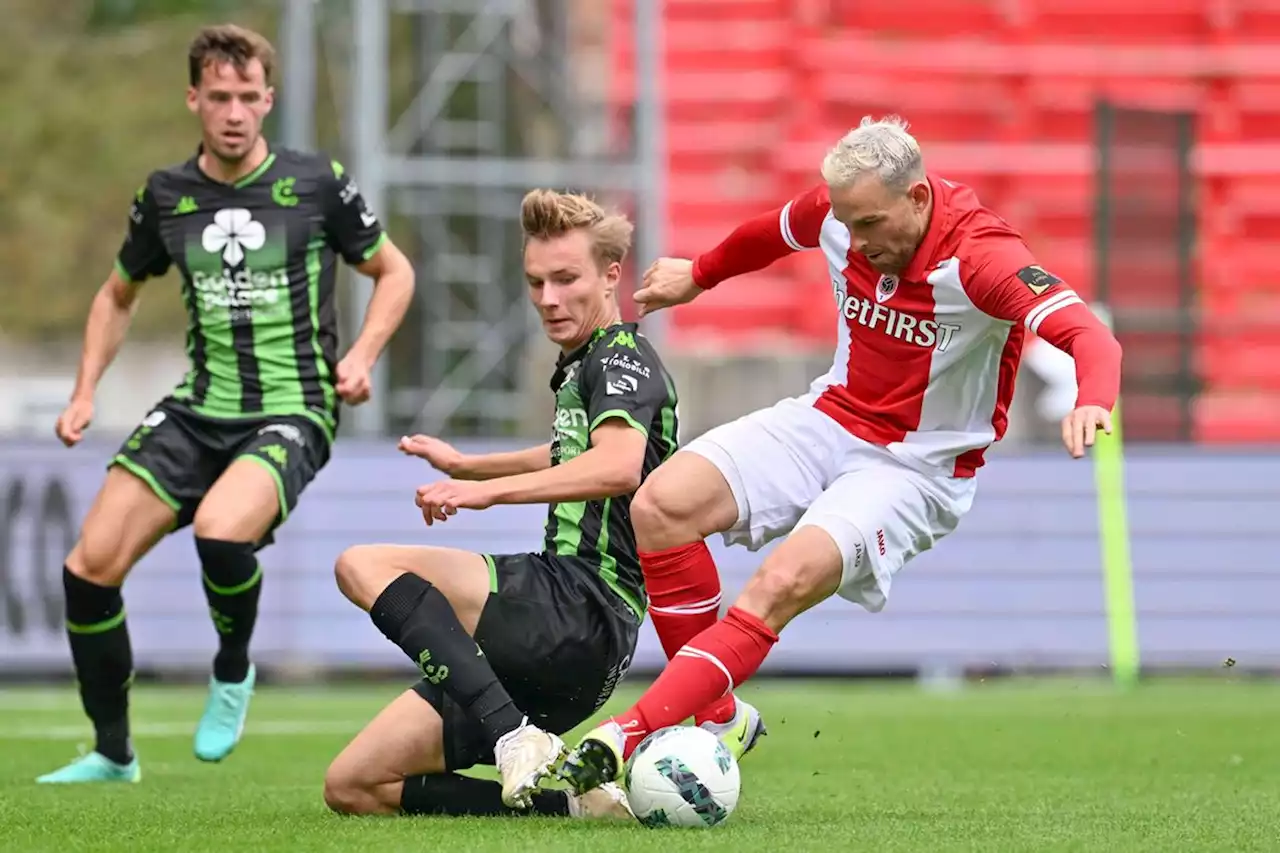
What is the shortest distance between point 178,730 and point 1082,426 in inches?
219

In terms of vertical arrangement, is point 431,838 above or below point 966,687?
above

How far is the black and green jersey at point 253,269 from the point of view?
748cm

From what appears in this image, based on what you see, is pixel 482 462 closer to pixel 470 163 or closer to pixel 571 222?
pixel 571 222

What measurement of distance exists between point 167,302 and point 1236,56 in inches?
475

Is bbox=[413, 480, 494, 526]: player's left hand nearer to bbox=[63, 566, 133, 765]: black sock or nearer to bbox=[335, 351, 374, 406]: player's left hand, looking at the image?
bbox=[335, 351, 374, 406]: player's left hand

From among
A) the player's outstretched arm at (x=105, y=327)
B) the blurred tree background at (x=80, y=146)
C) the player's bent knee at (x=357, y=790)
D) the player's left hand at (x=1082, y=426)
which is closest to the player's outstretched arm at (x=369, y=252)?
the player's outstretched arm at (x=105, y=327)

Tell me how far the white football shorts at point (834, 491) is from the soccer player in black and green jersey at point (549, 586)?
26 cm

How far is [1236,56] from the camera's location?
66.3 ft

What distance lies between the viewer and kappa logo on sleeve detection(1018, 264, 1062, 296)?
5.64 m

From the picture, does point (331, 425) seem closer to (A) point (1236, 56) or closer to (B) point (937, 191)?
(B) point (937, 191)

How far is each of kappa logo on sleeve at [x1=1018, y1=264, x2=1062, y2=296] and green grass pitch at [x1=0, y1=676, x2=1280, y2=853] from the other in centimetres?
134

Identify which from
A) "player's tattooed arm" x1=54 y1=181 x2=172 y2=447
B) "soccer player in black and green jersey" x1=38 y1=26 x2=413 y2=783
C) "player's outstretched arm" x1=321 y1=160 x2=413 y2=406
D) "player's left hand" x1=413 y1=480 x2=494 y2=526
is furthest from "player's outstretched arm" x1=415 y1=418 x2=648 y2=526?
"player's tattooed arm" x1=54 y1=181 x2=172 y2=447

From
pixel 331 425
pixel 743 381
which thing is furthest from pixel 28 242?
pixel 331 425

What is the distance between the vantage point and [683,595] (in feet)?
19.5
